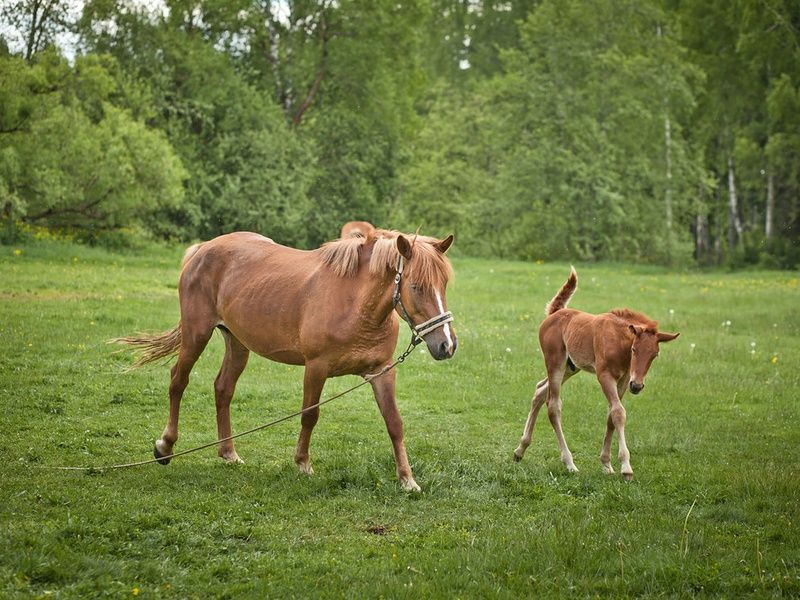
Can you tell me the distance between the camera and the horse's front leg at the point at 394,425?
7840mm

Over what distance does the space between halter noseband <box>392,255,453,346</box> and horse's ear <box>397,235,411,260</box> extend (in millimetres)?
120

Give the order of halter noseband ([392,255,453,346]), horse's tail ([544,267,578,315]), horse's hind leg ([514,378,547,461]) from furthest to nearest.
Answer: horse's tail ([544,267,578,315]), horse's hind leg ([514,378,547,461]), halter noseband ([392,255,453,346])

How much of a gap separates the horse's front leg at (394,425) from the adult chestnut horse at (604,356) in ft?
5.57

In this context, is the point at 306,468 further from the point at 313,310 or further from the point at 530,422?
the point at 530,422

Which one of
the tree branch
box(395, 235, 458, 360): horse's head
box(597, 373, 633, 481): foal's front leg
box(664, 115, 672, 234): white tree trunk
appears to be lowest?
box(597, 373, 633, 481): foal's front leg

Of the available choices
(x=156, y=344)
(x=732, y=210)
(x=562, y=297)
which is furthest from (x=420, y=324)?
(x=732, y=210)

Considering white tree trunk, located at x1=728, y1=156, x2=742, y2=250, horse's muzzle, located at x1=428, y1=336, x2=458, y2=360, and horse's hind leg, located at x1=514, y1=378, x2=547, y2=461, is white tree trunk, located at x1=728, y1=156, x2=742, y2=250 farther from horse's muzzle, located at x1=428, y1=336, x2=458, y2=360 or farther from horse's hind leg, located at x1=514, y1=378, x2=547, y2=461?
horse's muzzle, located at x1=428, y1=336, x2=458, y2=360

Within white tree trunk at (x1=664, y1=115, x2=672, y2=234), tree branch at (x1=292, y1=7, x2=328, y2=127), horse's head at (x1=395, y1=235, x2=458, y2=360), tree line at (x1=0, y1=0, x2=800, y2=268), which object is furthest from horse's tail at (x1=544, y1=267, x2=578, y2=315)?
tree branch at (x1=292, y1=7, x2=328, y2=127)

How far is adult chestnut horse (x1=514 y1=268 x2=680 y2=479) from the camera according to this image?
330 inches

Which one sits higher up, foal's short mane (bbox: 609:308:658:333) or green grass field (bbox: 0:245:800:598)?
foal's short mane (bbox: 609:308:658:333)

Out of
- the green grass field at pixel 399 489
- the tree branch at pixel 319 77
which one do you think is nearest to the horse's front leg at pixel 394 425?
the green grass field at pixel 399 489

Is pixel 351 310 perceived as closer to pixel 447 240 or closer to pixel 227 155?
pixel 447 240

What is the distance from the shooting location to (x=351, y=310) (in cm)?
814

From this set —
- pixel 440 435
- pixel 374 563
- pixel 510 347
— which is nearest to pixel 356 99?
pixel 510 347
